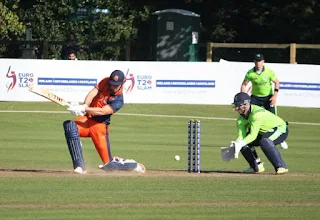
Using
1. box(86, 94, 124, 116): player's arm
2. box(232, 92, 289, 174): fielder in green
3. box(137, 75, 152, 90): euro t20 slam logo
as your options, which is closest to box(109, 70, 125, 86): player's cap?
box(86, 94, 124, 116): player's arm

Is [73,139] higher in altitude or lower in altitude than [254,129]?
lower

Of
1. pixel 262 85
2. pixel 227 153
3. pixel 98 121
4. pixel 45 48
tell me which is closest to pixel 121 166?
pixel 98 121

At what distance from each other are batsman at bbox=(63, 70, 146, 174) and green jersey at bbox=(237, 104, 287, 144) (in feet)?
6.27

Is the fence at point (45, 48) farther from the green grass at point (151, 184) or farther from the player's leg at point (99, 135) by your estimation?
A: the player's leg at point (99, 135)

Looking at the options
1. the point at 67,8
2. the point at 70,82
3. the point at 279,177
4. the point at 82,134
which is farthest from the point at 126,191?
the point at 67,8

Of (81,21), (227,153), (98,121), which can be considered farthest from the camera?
(81,21)

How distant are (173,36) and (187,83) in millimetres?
7328

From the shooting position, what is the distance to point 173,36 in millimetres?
40000

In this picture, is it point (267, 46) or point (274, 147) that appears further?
point (267, 46)

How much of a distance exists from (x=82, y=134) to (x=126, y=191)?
2.06 m

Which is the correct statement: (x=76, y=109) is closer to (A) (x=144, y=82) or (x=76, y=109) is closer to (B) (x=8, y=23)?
(A) (x=144, y=82)

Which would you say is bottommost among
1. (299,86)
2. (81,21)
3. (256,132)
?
(299,86)

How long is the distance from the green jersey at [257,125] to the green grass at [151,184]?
0.68 meters

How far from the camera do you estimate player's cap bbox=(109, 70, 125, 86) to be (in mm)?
15695
